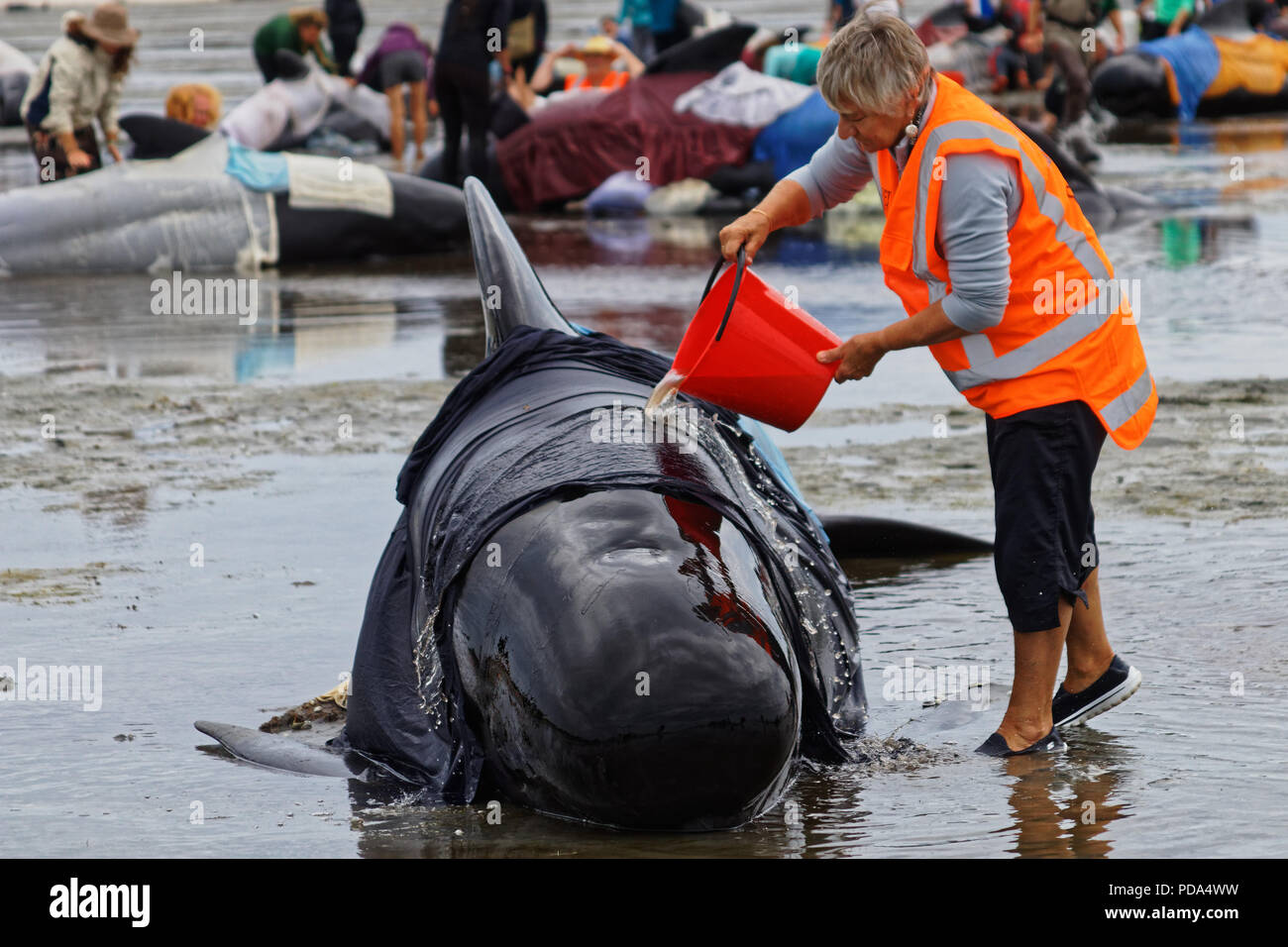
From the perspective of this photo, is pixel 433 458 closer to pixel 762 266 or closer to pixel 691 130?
pixel 762 266

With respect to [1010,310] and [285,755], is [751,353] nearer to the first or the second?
[1010,310]

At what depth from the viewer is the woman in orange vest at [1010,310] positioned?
4.73 meters

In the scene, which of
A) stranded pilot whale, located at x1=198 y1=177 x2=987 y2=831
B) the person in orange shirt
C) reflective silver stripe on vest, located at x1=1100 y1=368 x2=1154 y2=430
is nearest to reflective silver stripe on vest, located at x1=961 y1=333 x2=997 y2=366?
reflective silver stripe on vest, located at x1=1100 y1=368 x2=1154 y2=430

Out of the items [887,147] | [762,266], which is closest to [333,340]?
[762,266]

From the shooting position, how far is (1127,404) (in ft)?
16.5

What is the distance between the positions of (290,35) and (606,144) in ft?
17.4

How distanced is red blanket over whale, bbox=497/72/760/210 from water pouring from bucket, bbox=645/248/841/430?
1298 cm

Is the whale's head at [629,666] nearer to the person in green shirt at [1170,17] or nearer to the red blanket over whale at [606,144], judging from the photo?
the red blanket over whale at [606,144]

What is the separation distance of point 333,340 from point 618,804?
27.8 ft

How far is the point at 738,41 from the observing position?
18.2m

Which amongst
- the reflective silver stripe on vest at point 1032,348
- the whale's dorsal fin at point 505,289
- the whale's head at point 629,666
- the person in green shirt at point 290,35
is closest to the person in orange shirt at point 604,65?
the person in green shirt at point 290,35

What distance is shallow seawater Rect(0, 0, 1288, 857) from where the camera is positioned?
450 centimetres

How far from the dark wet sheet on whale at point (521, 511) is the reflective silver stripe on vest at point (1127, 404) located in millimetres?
936

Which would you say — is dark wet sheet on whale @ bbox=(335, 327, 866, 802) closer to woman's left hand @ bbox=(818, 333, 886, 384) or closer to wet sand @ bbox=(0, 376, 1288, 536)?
woman's left hand @ bbox=(818, 333, 886, 384)
